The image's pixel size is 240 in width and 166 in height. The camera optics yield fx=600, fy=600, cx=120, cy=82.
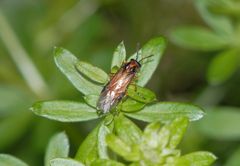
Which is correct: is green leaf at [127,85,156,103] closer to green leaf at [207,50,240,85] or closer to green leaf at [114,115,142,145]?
green leaf at [114,115,142,145]

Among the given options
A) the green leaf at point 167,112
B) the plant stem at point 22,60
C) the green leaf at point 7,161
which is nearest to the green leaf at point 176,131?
the green leaf at point 167,112

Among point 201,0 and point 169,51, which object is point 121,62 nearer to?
point 201,0

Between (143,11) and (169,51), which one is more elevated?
(143,11)

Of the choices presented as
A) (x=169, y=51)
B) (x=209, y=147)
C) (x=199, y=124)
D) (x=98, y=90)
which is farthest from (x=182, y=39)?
(x=98, y=90)

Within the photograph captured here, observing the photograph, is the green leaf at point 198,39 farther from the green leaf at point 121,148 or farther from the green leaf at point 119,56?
the green leaf at point 121,148

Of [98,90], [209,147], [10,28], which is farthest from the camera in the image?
[10,28]

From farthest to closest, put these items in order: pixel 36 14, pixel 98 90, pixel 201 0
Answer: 1. pixel 36 14
2. pixel 201 0
3. pixel 98 90

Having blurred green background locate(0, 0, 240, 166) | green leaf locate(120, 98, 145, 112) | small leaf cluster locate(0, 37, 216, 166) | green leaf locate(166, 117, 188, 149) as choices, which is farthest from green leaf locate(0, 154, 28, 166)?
blurred green background locate(0, 0, 240, 166)
